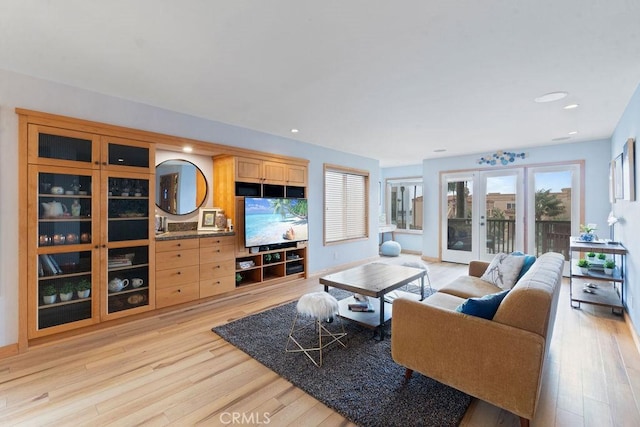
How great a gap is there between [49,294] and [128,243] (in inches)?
29.8

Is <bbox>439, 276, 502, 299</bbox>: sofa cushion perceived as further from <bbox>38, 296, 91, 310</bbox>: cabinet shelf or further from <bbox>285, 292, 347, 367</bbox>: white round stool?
<bbox>38, 296, 91, 310</bbox>: cabinet shelf

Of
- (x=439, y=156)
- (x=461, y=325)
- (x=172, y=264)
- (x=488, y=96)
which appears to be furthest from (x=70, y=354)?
(x=439, y=156)

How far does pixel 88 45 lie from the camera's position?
209 centimetres

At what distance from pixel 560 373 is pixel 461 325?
4.08ft

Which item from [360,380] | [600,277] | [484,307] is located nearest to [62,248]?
[360,380]

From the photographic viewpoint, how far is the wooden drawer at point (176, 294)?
3.32m

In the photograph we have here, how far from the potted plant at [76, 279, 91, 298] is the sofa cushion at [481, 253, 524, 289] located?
420cm

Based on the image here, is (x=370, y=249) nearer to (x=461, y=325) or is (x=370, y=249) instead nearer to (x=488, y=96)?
(x=488, y=96)

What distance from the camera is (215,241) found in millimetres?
3766

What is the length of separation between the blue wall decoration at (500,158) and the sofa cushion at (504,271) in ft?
10.8

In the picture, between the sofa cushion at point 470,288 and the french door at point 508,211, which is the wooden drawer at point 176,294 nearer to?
the sofa cushion at point 470,288

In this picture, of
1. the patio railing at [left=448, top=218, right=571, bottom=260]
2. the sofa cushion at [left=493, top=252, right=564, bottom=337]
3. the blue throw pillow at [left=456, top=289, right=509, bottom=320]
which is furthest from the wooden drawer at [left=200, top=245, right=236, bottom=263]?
the patio railing at [left=448, top=218, right=571, bottom=260]

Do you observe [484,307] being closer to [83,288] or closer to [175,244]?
[175,244]

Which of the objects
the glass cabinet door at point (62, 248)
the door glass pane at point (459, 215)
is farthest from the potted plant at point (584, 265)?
the glass cabinet door at point (62, 248)
